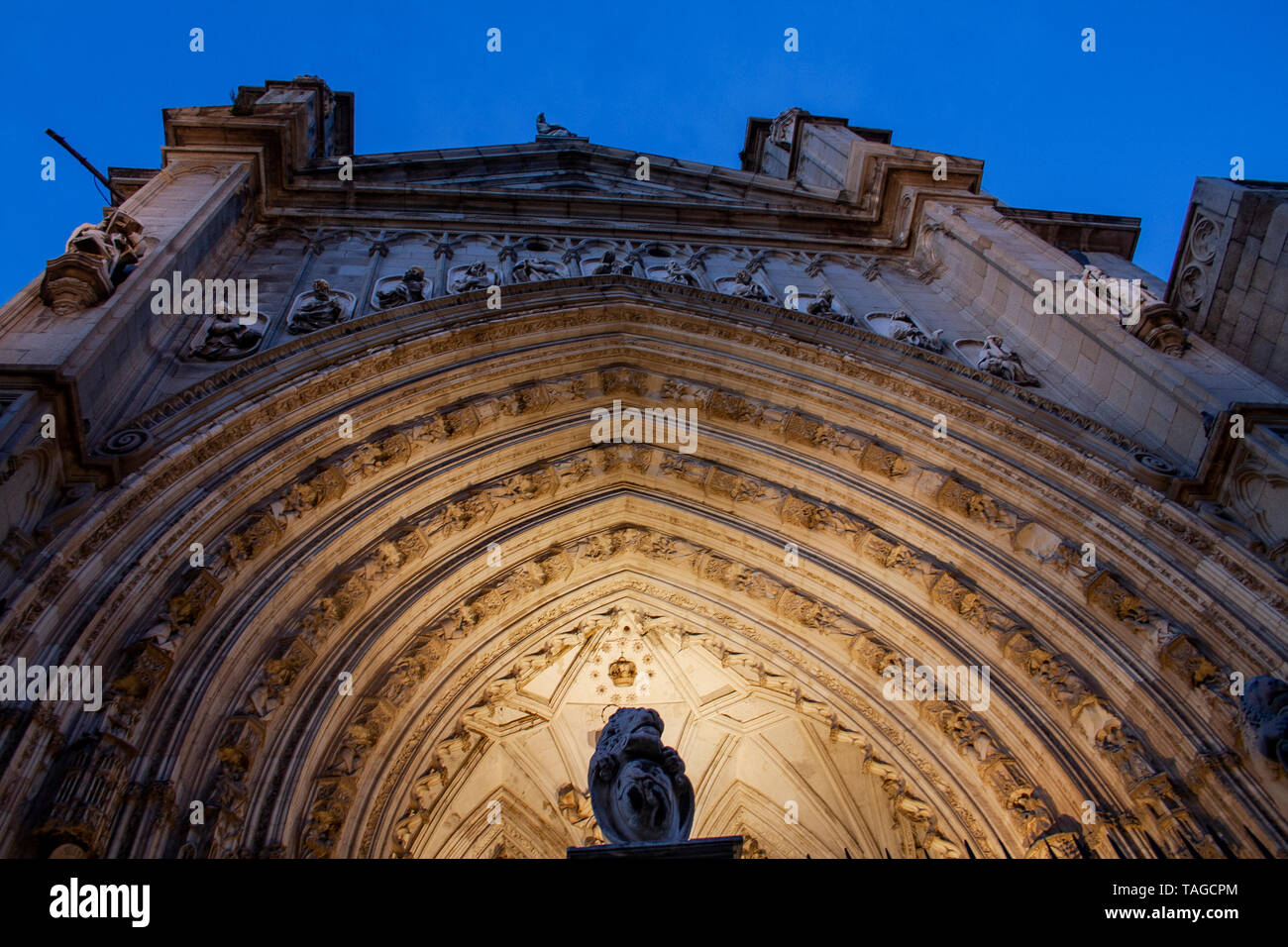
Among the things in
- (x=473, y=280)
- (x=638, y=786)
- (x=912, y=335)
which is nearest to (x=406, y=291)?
(x=473, y=280)

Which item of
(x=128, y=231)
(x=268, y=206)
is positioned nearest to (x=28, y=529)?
(x=128, y=231)

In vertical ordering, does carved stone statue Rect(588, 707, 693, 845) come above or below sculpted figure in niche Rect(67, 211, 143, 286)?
below

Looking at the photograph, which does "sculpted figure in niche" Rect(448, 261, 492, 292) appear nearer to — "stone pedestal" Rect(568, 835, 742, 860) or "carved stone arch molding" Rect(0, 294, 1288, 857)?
"carved stone arch molding" Rect(0, 294, 1288, 857)

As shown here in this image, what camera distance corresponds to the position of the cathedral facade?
6.96m

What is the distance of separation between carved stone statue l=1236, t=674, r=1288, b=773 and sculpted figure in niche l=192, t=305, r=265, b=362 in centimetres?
872

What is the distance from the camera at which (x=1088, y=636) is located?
28.1 feet

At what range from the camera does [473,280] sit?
1159 cm

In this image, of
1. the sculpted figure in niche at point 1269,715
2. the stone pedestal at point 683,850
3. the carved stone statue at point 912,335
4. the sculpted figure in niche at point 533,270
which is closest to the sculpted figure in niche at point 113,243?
the sculpted figure in niche at point 533,270

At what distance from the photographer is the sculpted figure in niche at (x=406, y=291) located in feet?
35.8

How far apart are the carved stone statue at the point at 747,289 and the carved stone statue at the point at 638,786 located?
22.5 feet

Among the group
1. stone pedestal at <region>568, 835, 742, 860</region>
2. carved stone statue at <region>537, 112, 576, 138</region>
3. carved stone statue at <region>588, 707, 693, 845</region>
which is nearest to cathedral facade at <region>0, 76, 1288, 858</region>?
carved stone statue at <region>588, 707, 693, 845</region>

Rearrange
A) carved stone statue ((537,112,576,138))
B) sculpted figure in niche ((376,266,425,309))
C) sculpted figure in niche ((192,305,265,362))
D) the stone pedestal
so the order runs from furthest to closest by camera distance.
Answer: carved stone statue ((537,112,576,138)) → sculpted figure in niche ((376,266,425,309)) → sculpted figure in niche ((192,305,265,362)) → the stone pedestal

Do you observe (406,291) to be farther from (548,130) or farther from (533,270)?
(548,130)

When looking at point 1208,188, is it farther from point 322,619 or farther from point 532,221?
point 322,619
